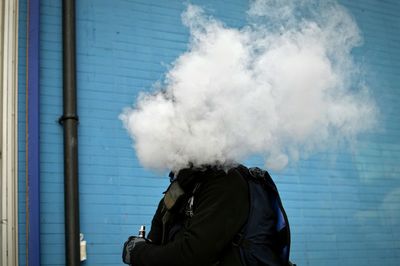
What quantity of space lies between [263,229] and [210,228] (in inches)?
6.6

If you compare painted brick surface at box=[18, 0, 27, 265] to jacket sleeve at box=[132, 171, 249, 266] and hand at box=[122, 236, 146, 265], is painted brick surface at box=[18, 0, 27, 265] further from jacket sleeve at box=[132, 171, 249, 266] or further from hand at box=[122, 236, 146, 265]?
jacket sleeve at box=[132, 171, 249, 266]

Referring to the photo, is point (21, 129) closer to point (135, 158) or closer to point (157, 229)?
point (135, 158)

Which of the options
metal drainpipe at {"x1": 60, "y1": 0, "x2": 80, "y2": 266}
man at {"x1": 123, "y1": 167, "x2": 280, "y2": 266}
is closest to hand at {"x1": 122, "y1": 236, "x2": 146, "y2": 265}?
man at {"x1": 123, "y1": 167, "x2": 280, "y2": 266}

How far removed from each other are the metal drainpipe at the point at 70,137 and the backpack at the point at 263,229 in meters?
1.57

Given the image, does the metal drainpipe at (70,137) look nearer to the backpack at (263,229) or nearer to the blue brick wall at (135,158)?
the blue brick wall at (135,158)

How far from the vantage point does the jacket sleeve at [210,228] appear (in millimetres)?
1356

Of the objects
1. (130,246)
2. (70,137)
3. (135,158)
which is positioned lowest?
(130,246)

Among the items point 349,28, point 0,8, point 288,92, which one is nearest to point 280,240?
point 288,92

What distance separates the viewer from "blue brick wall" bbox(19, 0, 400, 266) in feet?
9.71

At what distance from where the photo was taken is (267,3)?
152 inches

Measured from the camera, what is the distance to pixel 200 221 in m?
1.37

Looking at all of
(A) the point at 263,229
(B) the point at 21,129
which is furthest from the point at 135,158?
(A) the point at 263,229

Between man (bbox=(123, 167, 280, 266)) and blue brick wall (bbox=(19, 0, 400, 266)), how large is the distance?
1.49m

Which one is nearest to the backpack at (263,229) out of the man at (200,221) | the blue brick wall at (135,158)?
the man at (200,221)
